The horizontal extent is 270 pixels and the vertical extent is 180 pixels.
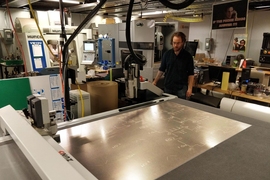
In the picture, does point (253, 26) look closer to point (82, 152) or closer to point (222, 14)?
point (222, 14)

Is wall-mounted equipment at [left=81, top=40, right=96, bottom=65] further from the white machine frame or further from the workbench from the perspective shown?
the white machine frame

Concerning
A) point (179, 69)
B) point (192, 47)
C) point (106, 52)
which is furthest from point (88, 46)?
point (192, 47)

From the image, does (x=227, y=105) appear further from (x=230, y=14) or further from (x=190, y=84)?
(x=230, y=14)

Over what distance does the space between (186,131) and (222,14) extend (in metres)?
3.61

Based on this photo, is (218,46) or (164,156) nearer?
(164,156)

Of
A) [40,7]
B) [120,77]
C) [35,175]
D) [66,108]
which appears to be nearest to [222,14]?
[120,77]

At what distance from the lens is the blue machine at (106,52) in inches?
224

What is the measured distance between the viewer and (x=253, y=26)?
6594mm

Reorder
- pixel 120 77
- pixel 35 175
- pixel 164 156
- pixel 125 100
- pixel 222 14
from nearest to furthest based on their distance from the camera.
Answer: pixel 35 175 → pixel 164 156 → pixel 125 100 → pixel 120 77 → pixel 222 14

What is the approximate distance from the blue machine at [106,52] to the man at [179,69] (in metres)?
2.87

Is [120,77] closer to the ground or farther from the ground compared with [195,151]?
farther from the ground

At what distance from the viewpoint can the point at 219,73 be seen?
12.6 feet

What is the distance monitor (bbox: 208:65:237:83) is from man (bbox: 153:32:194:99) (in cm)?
118

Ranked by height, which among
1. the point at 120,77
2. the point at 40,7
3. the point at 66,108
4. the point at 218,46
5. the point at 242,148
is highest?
the point at 40,7
